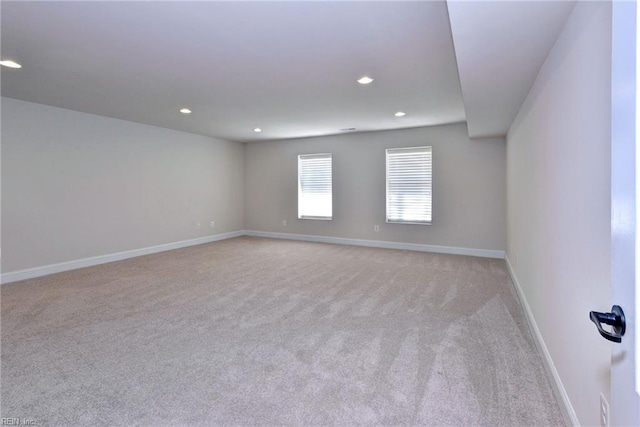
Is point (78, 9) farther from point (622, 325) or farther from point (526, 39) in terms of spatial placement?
point (622, 325)

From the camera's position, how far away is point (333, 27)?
2.25 m

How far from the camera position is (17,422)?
159 cm

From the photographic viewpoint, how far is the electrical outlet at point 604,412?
3.73ft

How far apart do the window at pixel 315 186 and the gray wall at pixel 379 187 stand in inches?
6.0

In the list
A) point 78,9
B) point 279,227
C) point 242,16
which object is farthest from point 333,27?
point 279,227

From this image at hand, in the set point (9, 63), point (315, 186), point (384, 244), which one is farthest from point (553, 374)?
point (315, 186)

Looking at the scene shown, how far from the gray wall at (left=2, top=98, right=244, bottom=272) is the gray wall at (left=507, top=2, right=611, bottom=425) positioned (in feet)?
19.6

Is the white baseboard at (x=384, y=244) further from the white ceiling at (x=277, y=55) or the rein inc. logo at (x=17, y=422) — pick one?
the rein inc. logo at (x=17, y=422)

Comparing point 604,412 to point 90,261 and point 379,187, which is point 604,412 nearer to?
point 379,187

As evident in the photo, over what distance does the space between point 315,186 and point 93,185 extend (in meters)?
4.26

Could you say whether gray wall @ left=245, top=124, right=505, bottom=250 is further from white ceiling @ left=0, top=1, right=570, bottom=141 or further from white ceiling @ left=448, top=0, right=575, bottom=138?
white ceiling @ left=448, top=0, right=575, bottom=138

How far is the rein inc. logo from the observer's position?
1578mm

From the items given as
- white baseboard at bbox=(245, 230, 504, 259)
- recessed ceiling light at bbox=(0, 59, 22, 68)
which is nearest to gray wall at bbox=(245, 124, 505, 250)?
white baseboard at bbox=(245, 230, 504, 259)

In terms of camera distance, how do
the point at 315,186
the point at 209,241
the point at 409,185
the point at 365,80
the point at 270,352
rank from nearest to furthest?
the point at 270,352 → the point at 365,80 → the point at 409,185 → the point at 209,241 → the point at 315,186
